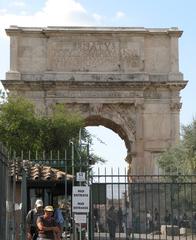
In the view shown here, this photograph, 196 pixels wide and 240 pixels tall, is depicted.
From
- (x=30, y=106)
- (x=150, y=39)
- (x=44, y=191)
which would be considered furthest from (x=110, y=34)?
(x=44, y=191)

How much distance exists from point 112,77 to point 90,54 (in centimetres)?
159

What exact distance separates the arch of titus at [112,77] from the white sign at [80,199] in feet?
75.7

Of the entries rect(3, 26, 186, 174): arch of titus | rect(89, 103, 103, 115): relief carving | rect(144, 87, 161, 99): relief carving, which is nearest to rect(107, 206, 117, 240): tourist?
rect(3, 26, 186, 174): arch of titus

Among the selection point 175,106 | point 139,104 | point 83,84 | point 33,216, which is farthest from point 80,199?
point 175,106

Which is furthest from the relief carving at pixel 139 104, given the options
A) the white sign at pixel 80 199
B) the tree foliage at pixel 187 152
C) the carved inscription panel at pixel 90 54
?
the white sign at pixel 80 199

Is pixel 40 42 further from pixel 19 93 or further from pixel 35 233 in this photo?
pixel 35 233

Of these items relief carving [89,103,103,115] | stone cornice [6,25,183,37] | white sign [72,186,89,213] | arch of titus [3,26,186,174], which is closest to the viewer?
white sign [72,186,89,213]

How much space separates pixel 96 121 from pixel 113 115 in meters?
1.46

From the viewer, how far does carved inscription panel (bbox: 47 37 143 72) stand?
34750mm

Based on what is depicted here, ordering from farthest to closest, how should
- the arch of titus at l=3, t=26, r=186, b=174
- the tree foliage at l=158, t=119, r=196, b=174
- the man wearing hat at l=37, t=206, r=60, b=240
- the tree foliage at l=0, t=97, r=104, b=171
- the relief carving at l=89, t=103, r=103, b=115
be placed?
the relief carving at l=89, t=103, r=103, b=115 < the arch of titus at l=3, t=26, r=186, b=174 < the tree foliage at l=0, t=97, r=104, b=171 < the tree foliage at l=158, t=119, r=196, b=174 < the man wearing hat at l=37, t=206, r=60, b=240

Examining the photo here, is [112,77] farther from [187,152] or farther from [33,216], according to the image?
[33,216]

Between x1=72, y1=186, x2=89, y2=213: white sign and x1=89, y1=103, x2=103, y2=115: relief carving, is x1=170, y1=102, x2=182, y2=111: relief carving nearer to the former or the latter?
x1=89, y1=103, x2=103, y2=115: relief carving

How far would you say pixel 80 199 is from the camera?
37.4 ft

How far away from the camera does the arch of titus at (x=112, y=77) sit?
3475cm
